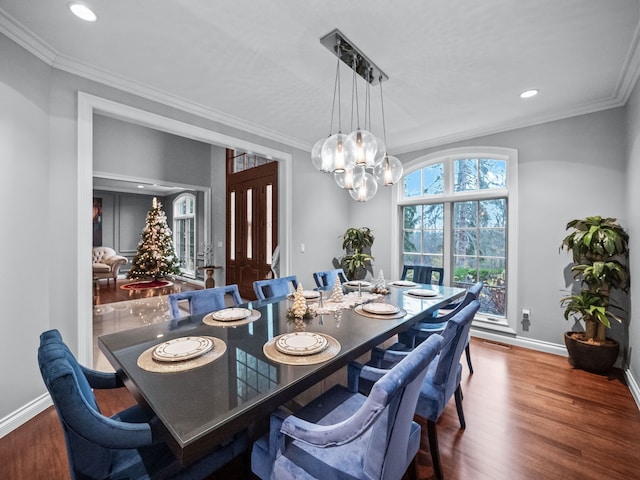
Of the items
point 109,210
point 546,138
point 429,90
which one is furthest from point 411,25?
point 109,210

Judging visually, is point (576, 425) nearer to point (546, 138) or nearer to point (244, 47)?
point (546, 138)

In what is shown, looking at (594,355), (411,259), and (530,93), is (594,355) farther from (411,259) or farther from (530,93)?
(530,93)

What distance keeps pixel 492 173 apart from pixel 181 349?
4.15 m

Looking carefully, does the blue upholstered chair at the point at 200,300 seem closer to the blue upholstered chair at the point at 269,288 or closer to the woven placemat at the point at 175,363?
the blue upholstered chair at the point at 269,288

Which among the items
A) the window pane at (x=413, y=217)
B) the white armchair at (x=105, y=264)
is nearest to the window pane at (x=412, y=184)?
the window pane at (x=413, y=217)

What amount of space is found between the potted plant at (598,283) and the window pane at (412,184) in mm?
2009

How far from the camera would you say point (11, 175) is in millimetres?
1975

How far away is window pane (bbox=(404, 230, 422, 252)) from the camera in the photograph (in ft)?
14.9

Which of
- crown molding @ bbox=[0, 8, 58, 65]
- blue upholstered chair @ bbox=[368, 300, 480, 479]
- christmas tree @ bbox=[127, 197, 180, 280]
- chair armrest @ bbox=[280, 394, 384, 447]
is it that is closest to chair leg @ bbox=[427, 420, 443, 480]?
blue upholstered chair @ bbox=[368, 300, 480, 479]

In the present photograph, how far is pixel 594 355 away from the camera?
277 cm

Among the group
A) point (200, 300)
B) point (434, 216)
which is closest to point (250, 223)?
point (434, 216)

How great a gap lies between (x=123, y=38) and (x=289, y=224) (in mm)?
2661

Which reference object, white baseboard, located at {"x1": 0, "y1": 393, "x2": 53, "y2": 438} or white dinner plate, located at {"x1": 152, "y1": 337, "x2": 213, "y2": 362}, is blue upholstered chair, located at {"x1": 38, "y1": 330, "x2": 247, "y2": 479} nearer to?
white dinner plate, located at {"x1": 152, "y1": 337, "x2": 213, "y2": 362}

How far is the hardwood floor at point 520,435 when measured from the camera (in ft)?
5.45
